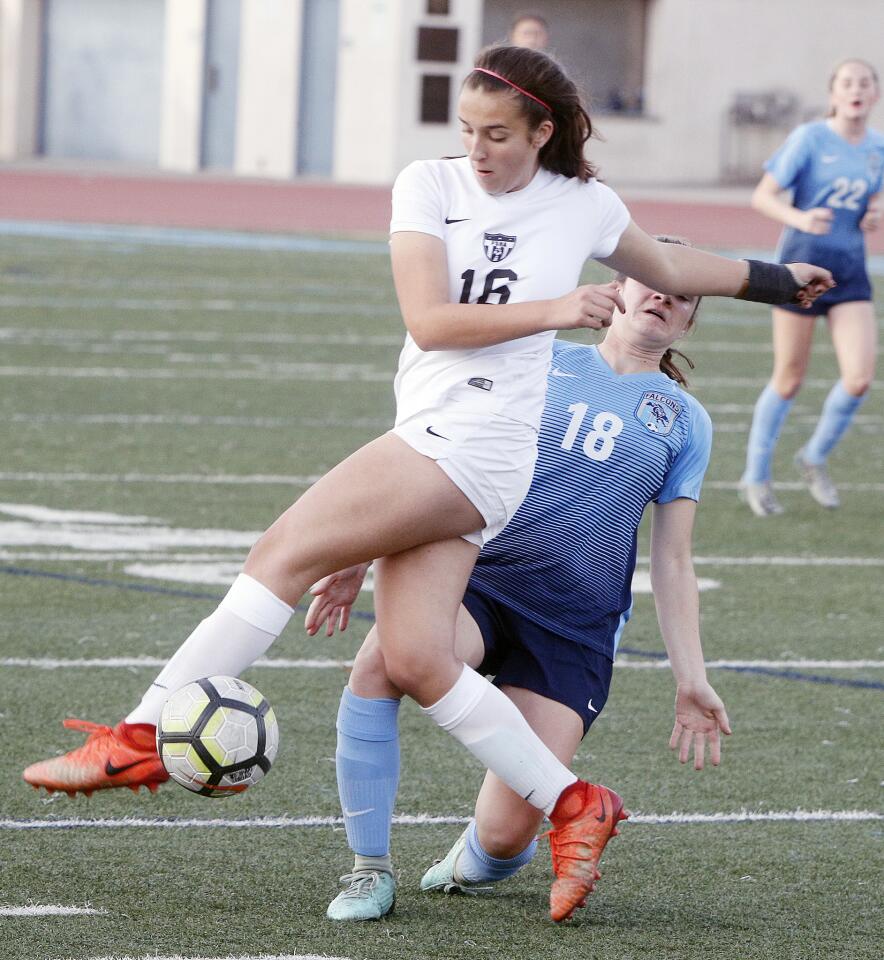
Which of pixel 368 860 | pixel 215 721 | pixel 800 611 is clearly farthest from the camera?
pixel 800 611

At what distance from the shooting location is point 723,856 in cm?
411

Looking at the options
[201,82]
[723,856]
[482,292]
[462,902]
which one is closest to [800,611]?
[723,856]

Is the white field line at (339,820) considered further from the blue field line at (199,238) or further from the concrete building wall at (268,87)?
the concrete building wall at (268,87)

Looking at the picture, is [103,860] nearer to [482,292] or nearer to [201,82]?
[482,292]

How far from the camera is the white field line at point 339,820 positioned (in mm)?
4168

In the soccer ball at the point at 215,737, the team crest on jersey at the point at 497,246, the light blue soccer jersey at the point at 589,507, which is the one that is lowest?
the soccer ball at the point at 215,737

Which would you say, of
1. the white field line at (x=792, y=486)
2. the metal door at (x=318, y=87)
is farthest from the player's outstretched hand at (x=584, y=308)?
the metal door at (x=318, y=87)

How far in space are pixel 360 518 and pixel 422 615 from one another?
237mm

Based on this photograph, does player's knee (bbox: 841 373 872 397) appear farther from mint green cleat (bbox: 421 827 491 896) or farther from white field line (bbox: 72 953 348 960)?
white field line (bbox: 72 953 348 960)

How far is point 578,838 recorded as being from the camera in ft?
11.4

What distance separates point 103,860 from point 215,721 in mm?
775

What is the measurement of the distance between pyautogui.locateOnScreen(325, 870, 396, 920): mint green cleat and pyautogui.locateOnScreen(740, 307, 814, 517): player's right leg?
502 cm

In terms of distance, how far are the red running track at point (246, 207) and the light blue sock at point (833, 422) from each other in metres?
13.9

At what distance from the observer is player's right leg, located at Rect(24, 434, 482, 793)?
3340 millimetres
